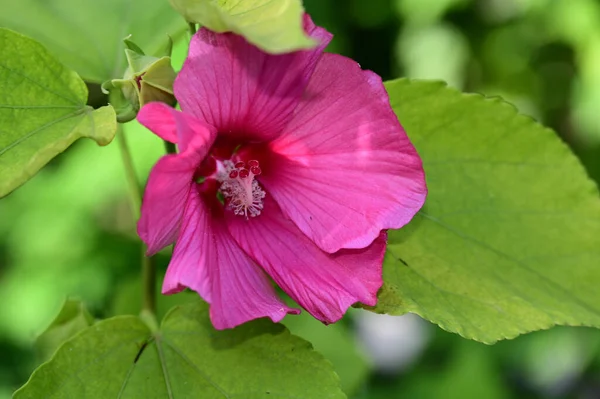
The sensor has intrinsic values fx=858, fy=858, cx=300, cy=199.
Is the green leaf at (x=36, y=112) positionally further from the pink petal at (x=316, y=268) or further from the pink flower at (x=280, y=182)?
the pink petal at (x=316, y=268)

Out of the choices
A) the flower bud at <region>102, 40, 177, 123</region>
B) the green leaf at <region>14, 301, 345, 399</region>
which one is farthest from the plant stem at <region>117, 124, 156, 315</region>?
the flower bud at <region>102, 40, 177, 123</region>

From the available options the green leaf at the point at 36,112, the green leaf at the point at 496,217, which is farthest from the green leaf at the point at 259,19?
the green leaf at the point at 496,217

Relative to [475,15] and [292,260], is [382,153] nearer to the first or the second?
[292,260]

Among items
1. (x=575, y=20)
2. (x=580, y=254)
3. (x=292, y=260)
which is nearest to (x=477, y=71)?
(x=575, y=20)

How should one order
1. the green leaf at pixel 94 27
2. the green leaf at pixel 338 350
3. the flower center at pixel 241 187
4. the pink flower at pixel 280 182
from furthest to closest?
the green leaf at pixel 338 350
the green leaf at pixel 94 27
the flower center at pixel 241 187
the pink flower at pixel 280 182

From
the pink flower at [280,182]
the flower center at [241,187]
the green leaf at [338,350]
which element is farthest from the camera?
the green leaf at [338,350]

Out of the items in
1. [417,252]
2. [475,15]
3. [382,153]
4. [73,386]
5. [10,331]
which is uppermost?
[382,153]

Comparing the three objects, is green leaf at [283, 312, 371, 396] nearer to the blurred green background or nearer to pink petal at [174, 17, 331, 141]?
the blurred green background
